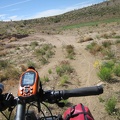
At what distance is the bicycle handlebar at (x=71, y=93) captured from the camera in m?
1.64

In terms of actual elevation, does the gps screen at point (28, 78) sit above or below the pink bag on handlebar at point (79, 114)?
above

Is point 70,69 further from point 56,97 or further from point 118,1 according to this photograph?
point 118,1

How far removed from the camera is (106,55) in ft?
40.0

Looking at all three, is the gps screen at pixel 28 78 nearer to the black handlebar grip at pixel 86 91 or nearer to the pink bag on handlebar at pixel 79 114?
the black handlebar grip at pixel 86 91

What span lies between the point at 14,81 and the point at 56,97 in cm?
791

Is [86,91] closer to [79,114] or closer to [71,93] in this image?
[71,93]

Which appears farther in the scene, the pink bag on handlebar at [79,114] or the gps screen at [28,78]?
the pink bag on handlebar at [79,114]

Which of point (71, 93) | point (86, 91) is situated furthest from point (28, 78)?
point (86, 91)

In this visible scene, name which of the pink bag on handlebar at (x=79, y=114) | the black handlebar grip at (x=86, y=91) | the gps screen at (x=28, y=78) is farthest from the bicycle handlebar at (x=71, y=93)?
the pink bag on handlebar at (x=79, y=114)

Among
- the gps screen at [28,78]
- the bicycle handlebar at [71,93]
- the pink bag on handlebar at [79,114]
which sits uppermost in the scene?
the gps screen at [28,78]

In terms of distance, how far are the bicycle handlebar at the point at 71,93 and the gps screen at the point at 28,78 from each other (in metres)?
0.17

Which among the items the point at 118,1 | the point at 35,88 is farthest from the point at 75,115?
the point at 118,1

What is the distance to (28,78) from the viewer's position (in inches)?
65.7

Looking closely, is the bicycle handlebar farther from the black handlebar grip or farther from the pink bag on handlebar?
the pink bag on handlebar
